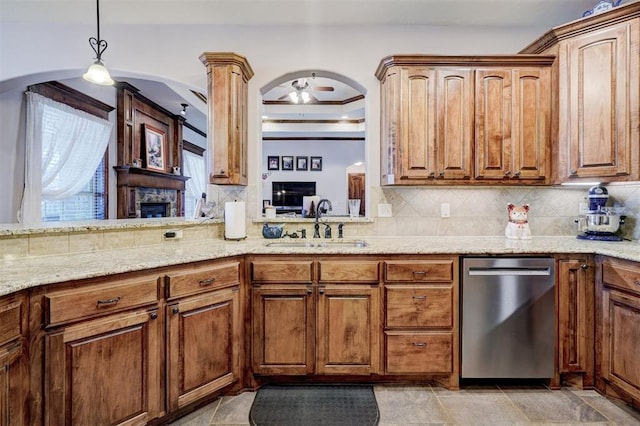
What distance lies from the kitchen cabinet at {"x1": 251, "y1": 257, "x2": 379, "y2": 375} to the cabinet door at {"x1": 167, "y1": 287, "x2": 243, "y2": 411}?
16cm

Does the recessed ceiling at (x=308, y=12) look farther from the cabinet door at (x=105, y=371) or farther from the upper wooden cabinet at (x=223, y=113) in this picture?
the cabinet door at (x=105, y=371)

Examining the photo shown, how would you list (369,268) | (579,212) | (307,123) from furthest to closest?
(307,123)
(579,212)
(369,268)

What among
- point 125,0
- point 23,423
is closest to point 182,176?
point 125,0

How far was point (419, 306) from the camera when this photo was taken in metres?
2.17

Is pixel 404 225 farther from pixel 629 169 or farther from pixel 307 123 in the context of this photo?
pixel 307 123

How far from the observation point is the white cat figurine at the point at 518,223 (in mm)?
2580

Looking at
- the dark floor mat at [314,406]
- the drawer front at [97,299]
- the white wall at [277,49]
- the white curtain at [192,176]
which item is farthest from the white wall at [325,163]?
the drawer front at [97,299]

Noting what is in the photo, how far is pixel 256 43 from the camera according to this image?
9.46ft

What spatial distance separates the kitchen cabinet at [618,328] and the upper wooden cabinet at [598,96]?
0.69 metres

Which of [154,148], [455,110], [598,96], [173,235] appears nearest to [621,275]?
[598,96]

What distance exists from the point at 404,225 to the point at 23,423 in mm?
2596

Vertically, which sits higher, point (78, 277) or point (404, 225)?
point (404, 225)

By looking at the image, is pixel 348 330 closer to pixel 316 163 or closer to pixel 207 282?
pixel 207 282

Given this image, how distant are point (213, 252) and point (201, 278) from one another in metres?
0.18
